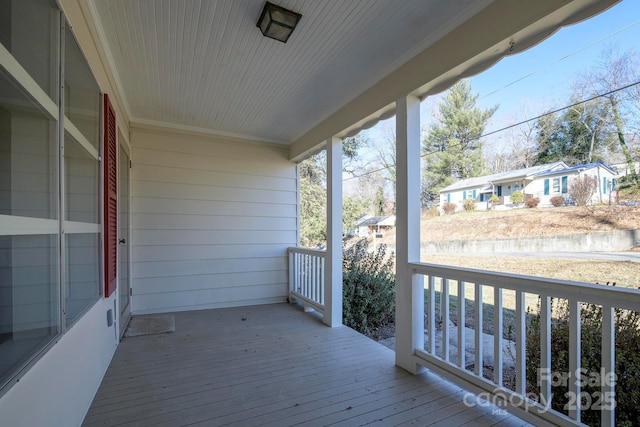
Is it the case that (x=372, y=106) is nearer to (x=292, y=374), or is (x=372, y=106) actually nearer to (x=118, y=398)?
(x=292, y=374)

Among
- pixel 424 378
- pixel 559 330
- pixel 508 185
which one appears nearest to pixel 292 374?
pixel 424 378

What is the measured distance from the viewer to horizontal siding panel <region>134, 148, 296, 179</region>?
13.6 ft

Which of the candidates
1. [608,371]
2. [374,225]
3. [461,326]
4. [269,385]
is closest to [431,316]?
[461,326]

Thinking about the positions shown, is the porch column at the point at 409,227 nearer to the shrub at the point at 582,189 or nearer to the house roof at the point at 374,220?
the shrub at the point at 582,189

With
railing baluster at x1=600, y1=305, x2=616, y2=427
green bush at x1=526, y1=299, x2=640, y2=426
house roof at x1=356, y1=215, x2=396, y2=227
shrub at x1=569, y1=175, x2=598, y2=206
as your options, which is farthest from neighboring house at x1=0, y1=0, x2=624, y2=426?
house roof at x1=356, y1=215, x2=396, y2=227

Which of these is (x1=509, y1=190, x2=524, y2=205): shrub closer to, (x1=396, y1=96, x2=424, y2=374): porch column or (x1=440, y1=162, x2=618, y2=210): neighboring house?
(x1=440, y1=162, x2=618, y2=210): neighboring house

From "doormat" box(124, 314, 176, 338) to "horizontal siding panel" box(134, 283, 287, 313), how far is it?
0.61ft

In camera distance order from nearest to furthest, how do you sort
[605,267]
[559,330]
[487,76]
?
[559,330], [605,267], [487,76]

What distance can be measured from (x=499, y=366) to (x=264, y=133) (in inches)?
155

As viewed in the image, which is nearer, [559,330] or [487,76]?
[559,330]

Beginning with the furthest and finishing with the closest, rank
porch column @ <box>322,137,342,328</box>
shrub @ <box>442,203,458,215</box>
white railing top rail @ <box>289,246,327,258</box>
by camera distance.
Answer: shrub @ <box>442,203,458,215</box>, white railing top rail @ <box>289,246,327,258</box>, porch column @ <box>322,137,342,328</box>

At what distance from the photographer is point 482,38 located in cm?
196

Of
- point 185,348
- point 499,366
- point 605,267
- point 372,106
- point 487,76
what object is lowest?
point 185,348

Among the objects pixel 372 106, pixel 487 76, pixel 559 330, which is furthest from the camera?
pixel 487 76
